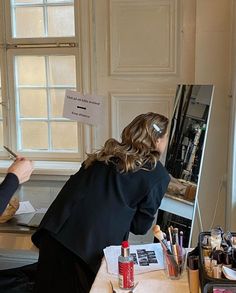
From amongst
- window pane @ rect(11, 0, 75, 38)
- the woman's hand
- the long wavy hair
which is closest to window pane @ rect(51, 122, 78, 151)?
window pane @ rect(11, 0, 75, 38)

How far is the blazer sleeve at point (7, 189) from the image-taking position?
1682mm

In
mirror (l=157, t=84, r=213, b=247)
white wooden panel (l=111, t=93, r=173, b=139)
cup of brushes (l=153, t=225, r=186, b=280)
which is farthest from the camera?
white wooden panel (l=111, t=93, r=173, b=139)

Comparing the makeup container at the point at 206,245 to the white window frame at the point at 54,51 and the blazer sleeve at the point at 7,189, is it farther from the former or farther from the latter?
the white window frame at the point at 54,51

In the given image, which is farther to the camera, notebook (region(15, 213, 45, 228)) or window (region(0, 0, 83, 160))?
window (region(0, 0, 83, 160))

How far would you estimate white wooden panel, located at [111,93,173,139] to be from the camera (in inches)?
126

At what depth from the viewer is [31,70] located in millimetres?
3453

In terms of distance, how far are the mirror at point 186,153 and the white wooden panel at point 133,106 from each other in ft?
0.80

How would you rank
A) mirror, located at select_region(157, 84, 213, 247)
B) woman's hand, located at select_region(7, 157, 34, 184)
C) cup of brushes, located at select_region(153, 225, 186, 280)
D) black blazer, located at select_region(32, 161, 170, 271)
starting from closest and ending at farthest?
1. cup of brushes, located at select_region(153, 225, 186, 280)
2. woman's hand, located at select_region(7, 157, 34, 184)
3. black blazer, located at select_region(32, 161, 170, 271)
4. mirror, located at select_region(157, 84, 213, 247)

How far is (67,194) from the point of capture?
2.00 metres

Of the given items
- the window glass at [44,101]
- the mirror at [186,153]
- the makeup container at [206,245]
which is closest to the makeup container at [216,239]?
the makeup container at [206,245]

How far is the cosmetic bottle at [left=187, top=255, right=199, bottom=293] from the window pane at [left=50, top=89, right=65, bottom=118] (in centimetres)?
216

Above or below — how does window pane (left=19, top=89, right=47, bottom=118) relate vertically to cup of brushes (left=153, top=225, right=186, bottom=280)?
above

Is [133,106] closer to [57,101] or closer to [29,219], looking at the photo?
[57,101]

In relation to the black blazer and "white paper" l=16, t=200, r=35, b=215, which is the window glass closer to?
"white paper" l=16, t=200, r=35, b=215
